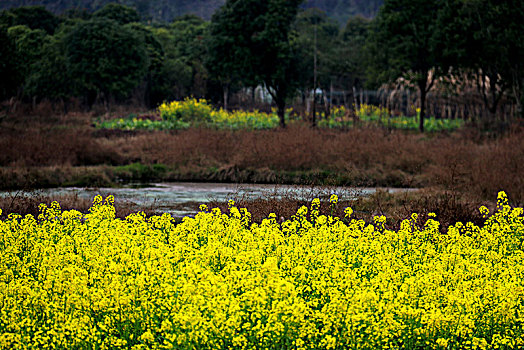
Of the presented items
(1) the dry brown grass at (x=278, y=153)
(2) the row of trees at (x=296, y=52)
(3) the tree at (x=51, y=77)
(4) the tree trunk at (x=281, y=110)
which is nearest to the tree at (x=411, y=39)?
(2) the row of trees at (x=296, y=52)

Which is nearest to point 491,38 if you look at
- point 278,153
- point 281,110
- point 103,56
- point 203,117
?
point 281,110

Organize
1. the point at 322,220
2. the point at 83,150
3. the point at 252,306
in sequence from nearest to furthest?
1. the point at 252,306
2. the point at 322,220
3. the point at 83,150

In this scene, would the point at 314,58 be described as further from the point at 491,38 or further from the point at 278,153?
the point at 278,153

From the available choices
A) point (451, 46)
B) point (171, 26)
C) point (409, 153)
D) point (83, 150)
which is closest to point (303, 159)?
point (409, 153)

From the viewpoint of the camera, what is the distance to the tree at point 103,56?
45.1 m

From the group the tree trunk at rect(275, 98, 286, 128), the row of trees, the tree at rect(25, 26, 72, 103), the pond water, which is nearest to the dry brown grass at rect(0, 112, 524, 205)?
the pond water

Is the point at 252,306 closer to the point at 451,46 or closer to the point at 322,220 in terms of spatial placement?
the point at 322,220

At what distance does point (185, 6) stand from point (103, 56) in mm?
139110

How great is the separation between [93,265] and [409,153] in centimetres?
1517

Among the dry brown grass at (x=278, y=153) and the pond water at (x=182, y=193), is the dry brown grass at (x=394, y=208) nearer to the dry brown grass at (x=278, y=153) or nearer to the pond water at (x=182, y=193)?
the pond water at (x=182, y=193)

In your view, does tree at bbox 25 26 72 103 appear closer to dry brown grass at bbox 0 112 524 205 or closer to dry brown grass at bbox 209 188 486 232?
dry brown grass at bbox 0 112 524 205

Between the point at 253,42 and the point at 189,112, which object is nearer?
the point at 253,42

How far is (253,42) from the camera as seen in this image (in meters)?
30.6

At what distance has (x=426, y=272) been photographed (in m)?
A: 6.39
